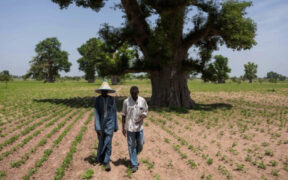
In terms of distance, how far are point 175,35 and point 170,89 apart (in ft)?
13.4

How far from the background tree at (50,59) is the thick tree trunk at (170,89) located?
7151 cm

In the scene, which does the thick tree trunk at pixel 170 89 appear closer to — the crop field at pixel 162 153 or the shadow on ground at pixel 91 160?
the crop field at pixel 162 153

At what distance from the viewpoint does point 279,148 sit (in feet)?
23.9

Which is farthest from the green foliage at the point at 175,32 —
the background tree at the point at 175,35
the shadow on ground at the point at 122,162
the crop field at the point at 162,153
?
the shadow on ground at the point at 122,162

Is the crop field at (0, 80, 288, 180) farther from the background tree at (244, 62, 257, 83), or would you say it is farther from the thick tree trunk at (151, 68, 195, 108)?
the background tree at (244, 62, 257, 83)

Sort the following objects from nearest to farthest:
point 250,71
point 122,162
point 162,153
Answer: point 122,162 → point 162,153 → point 250,71

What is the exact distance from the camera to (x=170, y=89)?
16.5 m

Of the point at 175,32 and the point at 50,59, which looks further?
A: the point at 50,59

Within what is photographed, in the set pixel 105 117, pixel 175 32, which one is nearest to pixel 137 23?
pixel 175 32

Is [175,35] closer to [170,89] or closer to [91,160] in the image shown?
[170,89]

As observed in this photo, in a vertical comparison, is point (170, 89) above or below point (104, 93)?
below

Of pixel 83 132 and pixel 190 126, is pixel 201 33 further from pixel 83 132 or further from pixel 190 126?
pixel 83 132

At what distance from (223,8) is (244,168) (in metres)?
13.0

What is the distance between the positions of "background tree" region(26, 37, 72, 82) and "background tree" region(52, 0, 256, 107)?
68191 millimetres
